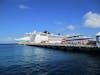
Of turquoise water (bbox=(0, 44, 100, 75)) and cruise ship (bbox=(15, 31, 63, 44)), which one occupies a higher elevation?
cruise ship (bbox=(15, 31, 63, 44))

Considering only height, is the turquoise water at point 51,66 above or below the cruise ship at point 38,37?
below

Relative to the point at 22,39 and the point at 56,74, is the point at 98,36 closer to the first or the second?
the point at 56,74

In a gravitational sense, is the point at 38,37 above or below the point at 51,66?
above

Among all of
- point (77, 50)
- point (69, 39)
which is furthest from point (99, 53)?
point (69, 39)

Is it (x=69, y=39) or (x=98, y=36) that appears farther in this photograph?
(x=69, y=39)

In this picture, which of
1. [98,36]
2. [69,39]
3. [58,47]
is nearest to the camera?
[98,36]

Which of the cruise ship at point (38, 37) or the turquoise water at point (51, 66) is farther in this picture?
the cruise ship at point (38, 37)

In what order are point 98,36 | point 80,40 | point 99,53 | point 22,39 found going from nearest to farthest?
point 99,53
point 98,36
point 80,40
point 22,39

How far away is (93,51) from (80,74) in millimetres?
24029

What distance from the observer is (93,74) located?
825 inches

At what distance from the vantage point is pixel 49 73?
70.9 ft

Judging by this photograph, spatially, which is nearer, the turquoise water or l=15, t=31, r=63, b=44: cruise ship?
the turquoise water

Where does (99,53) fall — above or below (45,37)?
below

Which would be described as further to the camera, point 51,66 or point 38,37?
point 38,37
